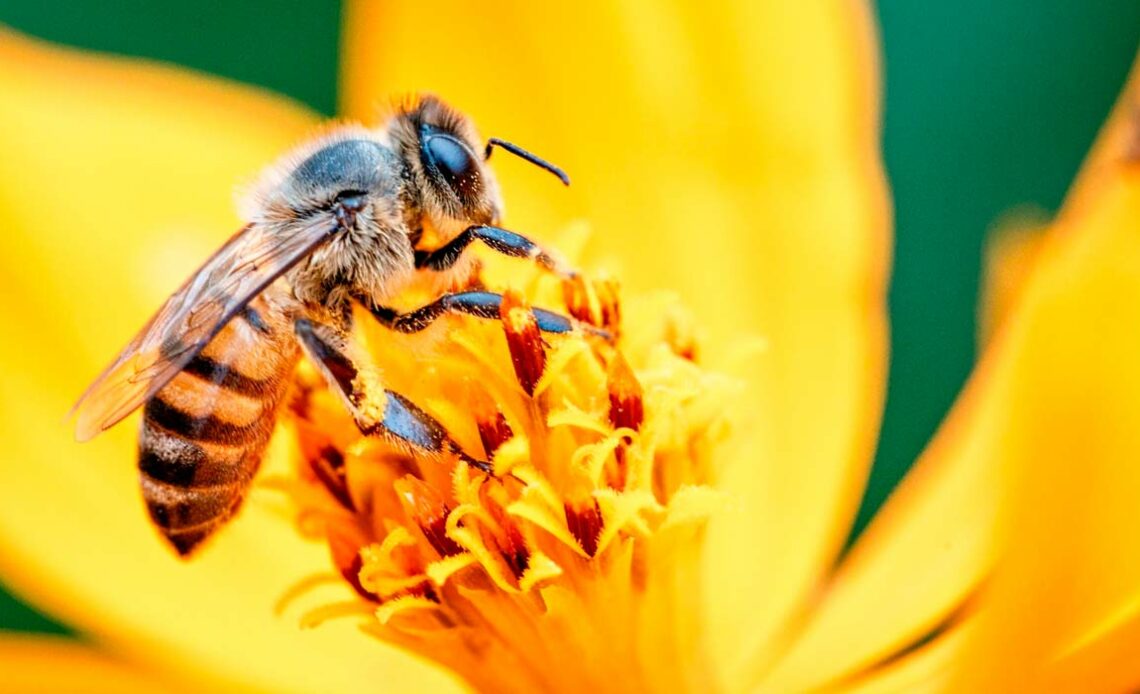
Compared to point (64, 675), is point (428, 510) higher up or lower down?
higher up

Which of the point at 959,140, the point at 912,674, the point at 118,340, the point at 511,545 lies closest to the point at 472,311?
the point at 511,545

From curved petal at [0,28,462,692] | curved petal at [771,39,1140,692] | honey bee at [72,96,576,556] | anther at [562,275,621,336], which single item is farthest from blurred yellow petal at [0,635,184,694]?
curved petal at [771,39,1140,692]

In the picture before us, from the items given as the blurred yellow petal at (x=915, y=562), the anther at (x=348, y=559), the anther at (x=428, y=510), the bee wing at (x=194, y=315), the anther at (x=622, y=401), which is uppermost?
the bee wing at (x=194, y=315)

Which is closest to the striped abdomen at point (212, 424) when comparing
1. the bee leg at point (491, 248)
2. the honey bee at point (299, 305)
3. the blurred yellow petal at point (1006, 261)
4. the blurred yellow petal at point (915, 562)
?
the honey bee at point (299, 305)

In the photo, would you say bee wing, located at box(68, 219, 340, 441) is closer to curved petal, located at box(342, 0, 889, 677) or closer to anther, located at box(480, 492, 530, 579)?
anther, located at box(480, 492, 530, 579)

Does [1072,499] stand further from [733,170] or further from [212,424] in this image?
[733,170]

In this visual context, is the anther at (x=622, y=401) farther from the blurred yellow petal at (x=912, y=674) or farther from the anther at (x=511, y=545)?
the blurred yellow petal at (x=912, y=674)

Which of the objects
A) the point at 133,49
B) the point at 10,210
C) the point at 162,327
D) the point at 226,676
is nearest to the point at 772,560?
the point at 226,676
